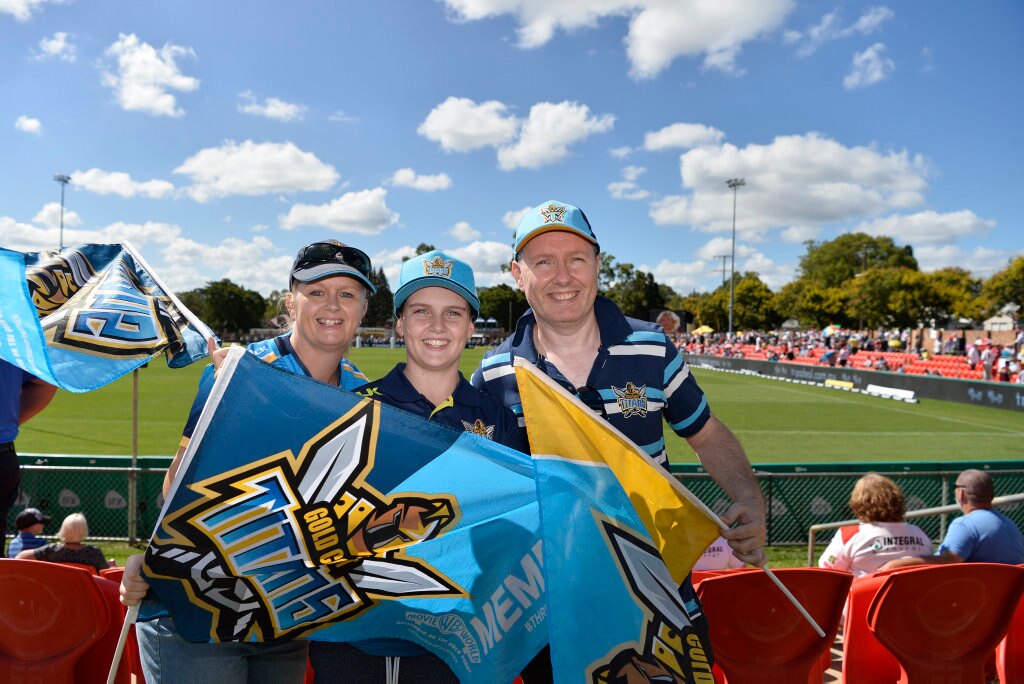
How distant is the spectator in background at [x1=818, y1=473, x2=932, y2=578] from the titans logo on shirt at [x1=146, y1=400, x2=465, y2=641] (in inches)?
145

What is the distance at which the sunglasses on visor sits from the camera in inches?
121

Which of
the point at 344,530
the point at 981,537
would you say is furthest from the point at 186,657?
the point at 981,537

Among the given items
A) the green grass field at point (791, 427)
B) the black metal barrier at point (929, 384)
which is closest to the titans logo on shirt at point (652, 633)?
the green grass field at point (791, 427)

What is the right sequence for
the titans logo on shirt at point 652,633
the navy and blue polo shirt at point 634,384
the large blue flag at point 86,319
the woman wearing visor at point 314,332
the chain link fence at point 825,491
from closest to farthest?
the titans logo on shirt at point 652,633 < the woman wearing visor at point 314,332 < the navy and blue polo shirt at point 634,384 < the large blue flag at point 86,319 < the chain link fence at point 825,491

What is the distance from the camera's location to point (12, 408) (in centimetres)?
347

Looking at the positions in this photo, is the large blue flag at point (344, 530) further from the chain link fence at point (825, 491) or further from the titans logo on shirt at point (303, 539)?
the chain link fence at point (825, 491)

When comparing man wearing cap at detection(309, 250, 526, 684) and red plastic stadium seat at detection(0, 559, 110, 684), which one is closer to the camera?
man wearing cap at detection(309, 250, 526, 684)

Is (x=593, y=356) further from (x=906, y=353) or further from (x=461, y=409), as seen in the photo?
(x=906, y=353)

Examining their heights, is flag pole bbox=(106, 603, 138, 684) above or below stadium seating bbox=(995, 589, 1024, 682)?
above

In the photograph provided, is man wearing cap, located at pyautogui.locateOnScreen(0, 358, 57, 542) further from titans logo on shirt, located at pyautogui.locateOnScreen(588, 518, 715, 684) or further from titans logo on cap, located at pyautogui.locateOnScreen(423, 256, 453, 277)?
titans logo on shirt, located at pyautogui.locateOnScreen(588, 518, 715, 684)

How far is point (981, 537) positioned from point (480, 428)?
4189mm

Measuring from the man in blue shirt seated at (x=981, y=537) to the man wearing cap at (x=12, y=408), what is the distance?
5704 mm

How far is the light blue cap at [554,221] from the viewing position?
2.96m

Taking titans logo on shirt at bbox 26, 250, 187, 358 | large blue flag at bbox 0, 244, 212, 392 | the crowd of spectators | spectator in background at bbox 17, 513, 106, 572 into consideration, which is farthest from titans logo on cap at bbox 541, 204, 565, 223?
the crowd of spectators
